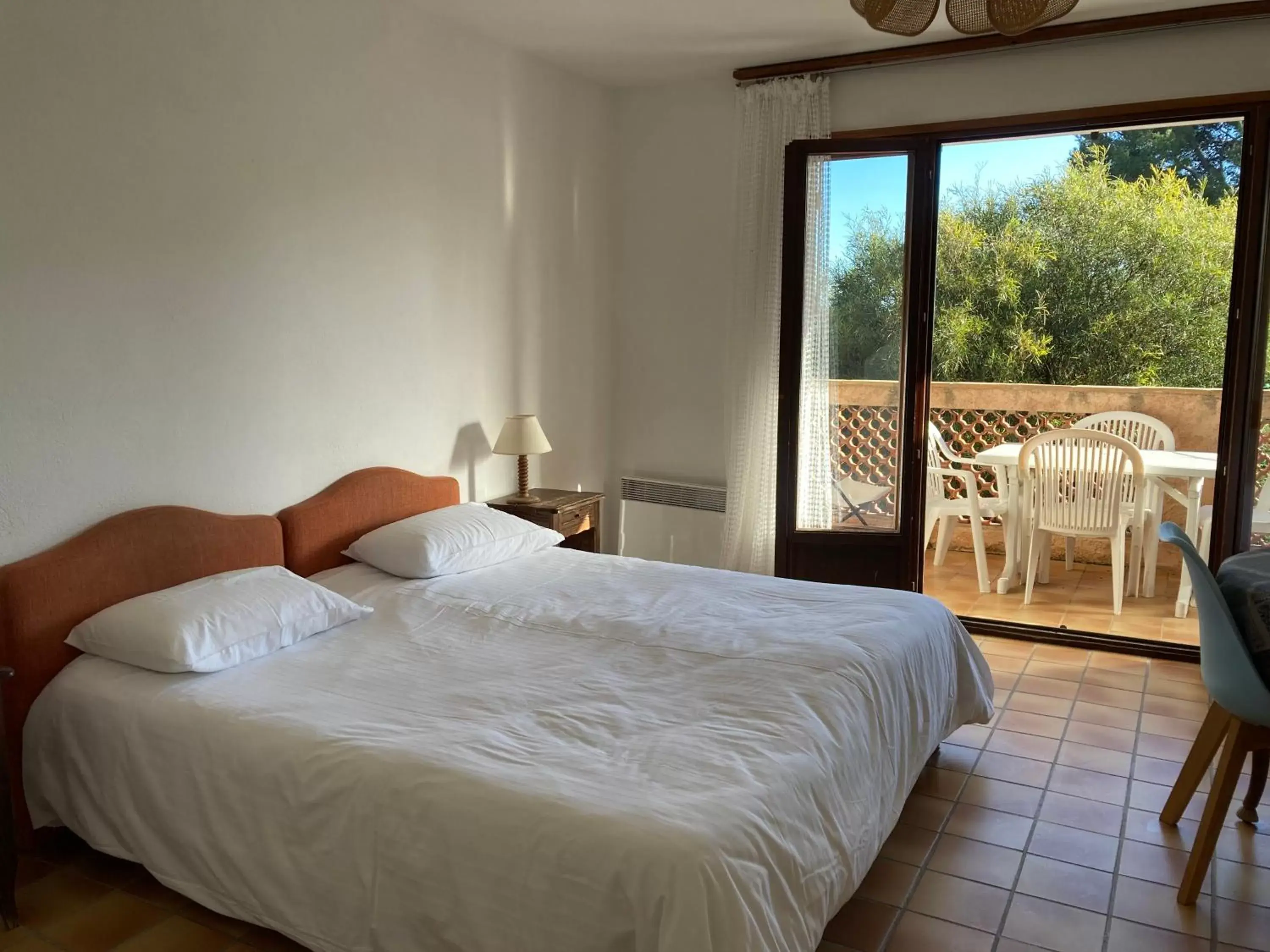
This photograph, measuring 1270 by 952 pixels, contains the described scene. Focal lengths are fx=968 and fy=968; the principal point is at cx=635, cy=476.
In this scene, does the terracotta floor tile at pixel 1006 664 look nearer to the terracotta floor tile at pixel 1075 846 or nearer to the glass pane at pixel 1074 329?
the glass pane at pixel 1074 329

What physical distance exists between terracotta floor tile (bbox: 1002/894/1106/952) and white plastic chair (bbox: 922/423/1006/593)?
296 cm

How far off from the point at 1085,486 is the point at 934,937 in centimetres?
335

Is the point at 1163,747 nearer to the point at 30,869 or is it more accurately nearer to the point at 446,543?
the point at 446,543

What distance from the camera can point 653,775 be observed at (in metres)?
1.87

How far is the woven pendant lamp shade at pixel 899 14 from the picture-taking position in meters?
2.31

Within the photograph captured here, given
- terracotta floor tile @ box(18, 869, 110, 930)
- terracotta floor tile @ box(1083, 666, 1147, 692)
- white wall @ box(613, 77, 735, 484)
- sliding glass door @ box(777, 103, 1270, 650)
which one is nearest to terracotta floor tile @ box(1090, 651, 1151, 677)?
terracotta floor tile @ box(1083, 666, 1147, 692)

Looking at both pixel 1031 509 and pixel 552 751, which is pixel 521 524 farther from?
pixel 1031 509

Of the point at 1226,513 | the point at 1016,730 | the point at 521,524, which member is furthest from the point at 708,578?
the point at 1226,513

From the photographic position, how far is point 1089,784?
2957 millimetres

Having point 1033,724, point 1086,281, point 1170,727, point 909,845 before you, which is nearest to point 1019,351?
point 1086,281

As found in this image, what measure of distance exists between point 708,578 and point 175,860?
6.00 ft

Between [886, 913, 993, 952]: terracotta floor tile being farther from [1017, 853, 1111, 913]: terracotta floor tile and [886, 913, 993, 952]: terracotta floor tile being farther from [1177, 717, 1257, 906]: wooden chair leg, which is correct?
[1177, 717, 1257, 906]: wooden chair leg

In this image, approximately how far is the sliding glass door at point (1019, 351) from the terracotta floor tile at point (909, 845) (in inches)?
73.1

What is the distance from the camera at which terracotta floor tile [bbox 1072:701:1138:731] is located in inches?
134
